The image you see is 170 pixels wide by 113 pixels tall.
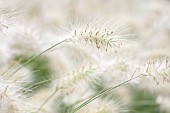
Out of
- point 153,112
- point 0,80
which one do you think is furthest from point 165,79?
point 153,112

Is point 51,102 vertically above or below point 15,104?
above

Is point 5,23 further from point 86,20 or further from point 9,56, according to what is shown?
point 9,56

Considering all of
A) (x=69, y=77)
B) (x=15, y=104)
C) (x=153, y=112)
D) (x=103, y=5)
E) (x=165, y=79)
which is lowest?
(x=15, y=104)

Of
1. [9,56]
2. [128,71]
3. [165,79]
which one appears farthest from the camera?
[9,56]

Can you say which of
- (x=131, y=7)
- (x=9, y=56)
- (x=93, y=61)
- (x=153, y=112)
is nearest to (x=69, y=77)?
(x=93, y=61)

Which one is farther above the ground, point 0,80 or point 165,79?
point 165,79

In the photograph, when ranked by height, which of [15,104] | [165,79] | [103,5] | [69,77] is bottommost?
[15,104]

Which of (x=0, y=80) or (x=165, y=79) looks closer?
(x=0, y=80)

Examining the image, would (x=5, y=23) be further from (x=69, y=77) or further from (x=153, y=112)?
(x=153, y=112)

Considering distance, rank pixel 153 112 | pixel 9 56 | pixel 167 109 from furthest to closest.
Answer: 1. pixel 153 112
2. pixel 167 109
3. pixel 9 56
